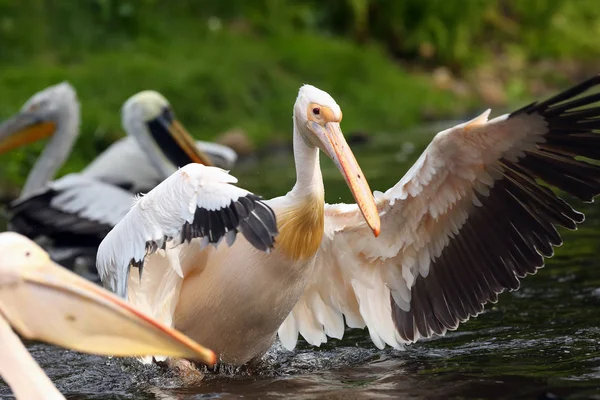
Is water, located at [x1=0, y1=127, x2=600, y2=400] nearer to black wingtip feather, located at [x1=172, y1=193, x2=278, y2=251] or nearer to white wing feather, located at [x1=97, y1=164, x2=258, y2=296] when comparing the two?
white wing feather, located at [x1=97, y1=164, x2=258, y2=296]

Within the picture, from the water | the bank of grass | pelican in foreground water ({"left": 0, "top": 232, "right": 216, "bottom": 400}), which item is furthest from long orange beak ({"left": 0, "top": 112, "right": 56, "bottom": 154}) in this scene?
pelican in foreground water ({"left": 0, "top": 232, "right": 216, "bottom": 400})

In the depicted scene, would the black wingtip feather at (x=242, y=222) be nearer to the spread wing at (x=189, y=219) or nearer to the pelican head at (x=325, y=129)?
the spread wing at (x=189, y=219)

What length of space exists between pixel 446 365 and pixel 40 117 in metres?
6.41

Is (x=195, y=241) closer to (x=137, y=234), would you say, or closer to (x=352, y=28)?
(x=137, y=234)

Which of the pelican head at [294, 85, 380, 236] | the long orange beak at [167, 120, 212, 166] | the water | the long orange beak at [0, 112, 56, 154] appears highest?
the long orange beak at [0, 112, 56, 154]

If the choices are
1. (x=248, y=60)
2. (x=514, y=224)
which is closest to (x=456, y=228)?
(x=514, y=224)

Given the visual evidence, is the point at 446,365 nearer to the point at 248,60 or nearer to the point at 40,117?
the point at 40,117

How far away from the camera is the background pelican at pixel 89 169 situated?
877 centimetres

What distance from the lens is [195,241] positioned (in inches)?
213

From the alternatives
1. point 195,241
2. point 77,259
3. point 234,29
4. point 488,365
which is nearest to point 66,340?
point 195,241

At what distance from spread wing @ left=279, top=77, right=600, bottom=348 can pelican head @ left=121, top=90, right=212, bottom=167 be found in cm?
402

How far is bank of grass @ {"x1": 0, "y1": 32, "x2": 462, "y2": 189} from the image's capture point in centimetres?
1382

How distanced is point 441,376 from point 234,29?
14025 millimetres

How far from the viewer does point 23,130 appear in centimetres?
1079
